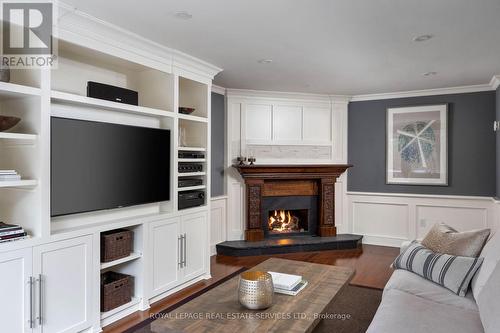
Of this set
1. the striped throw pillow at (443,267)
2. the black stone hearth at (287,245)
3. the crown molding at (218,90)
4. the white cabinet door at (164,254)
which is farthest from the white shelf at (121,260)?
the crown molding at (218,90)

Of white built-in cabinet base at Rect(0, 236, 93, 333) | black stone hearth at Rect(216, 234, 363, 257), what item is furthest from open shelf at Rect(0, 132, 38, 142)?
black stone hearth at Rect(216, 234, 363, 257)

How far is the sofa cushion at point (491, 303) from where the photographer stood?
1.67 meters

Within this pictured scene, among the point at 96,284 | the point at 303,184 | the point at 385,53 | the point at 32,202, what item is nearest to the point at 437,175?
the point at 303,184

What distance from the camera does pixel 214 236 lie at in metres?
5.13

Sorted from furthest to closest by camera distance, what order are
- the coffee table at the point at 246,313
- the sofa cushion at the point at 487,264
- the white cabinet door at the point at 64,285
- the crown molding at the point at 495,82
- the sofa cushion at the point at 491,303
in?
1. the crown molding at the point at 495,82
2. the white cabinet door at the point at 64,285
3. the sofa cushion at the point at 487,264
4. the coffee table at the point at 246,313
5. the sofa cushion at the point at 491,303

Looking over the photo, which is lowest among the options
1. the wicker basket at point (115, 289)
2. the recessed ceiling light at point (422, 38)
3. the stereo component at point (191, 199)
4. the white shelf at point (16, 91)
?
the wicker basket at point (115, 289)

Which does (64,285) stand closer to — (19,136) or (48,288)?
(48,288)

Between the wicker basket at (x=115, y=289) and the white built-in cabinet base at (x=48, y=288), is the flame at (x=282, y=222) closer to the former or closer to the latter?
the wicker basket at (x=115, y=289)

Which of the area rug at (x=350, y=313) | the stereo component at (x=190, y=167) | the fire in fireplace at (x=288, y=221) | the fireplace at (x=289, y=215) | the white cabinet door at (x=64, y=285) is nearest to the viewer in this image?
the white cabinet door at (x=64, y=285)

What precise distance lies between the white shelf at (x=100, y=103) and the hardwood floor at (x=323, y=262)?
176 centimetres

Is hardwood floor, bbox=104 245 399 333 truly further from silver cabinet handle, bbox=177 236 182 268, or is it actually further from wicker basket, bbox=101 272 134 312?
silver cabinet handle, bbox=177 236 182 268

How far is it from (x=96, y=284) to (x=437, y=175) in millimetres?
4743

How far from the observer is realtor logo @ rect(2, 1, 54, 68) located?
7.88 feet

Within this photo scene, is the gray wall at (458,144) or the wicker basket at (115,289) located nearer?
the wicker basket at (115,289)
